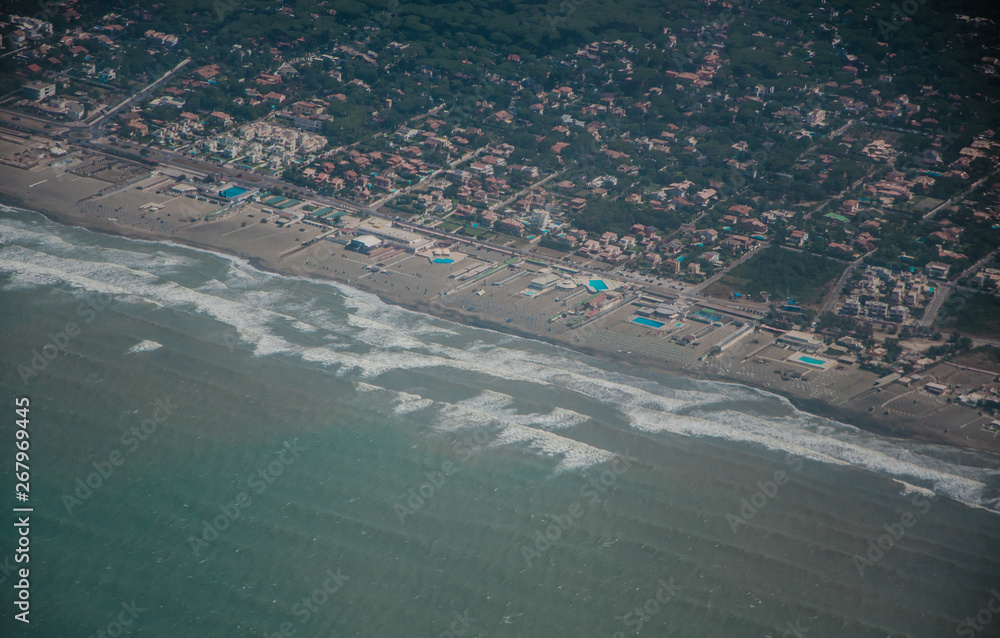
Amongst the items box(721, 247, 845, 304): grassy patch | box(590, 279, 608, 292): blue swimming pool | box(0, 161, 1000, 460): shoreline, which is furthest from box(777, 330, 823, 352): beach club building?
box(590, 279, 608, 292): blue swimming pool

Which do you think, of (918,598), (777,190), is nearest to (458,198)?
(777,190)

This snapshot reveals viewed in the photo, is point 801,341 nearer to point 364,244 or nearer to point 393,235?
point 393,235

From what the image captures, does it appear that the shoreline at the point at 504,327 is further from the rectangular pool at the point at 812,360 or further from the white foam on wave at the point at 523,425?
the white foam on wave at the point at 523,425

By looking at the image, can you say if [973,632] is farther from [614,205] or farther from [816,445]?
[614,205]

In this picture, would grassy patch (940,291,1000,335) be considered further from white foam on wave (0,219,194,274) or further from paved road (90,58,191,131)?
paved road (90,58,191,131)

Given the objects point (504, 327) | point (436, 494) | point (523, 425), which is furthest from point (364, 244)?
point (436, 494)

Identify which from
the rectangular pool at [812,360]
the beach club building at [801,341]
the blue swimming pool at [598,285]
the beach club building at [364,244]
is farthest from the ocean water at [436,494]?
the beach club building at [364,244]
